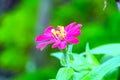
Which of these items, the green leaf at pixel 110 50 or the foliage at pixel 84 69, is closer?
the foliage at pixel 84 69

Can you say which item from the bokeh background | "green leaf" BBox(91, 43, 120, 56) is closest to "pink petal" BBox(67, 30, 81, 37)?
"green leaf" BBox(91, 43, 120, 56)

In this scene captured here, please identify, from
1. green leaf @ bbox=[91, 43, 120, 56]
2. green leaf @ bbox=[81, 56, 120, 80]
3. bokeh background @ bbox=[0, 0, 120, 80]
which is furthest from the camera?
bokeh background @ bbox=[0, 0, 120, 80]

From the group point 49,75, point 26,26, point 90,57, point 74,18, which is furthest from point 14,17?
point 90,57

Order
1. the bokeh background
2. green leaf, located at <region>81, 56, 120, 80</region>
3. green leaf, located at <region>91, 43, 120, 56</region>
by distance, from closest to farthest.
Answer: green leaf, located at <region>81, 56, 120, 80</region>
green leaf, located at <region>91, 43, 120, 56</region>
the bokeh background

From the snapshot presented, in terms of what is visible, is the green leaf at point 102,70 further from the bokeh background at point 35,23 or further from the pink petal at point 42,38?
the bokeh background at point 35,23

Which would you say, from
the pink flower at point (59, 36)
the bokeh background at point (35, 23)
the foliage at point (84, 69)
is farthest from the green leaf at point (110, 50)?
the bokeh background at point (35, 23)

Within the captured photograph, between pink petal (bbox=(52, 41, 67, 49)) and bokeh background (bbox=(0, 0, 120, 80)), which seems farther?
bokeh background (bbox=(0, 0, 120, 80))

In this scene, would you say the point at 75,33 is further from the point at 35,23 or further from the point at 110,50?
the point at 35,23

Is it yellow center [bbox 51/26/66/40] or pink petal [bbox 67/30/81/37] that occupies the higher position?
yellow center [bbox 51/26/66/40]

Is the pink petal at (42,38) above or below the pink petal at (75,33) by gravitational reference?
above

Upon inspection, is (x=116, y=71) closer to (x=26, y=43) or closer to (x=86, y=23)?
(x=86, y=23)

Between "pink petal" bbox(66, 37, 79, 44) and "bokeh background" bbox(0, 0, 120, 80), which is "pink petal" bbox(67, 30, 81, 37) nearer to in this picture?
"pink petal" bbox(66, 37, 79, 44)

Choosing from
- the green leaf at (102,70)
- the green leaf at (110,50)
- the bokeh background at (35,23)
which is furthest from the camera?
the bokeh background at (35,23)
